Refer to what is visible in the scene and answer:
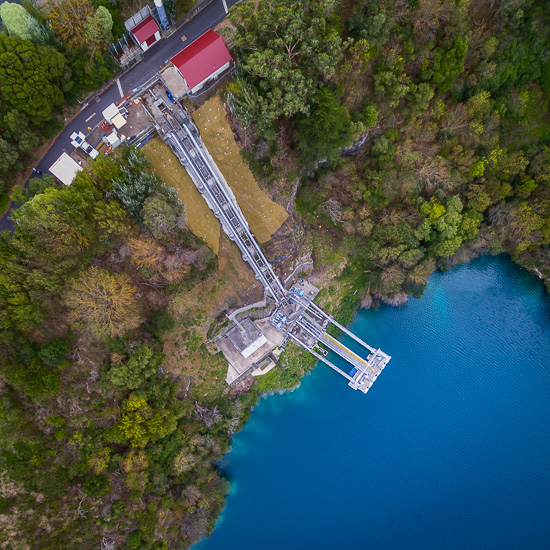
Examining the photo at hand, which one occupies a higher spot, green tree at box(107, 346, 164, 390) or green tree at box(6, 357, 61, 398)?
green tree at box(107, 346, 164, 390)

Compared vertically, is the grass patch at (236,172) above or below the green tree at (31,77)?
above

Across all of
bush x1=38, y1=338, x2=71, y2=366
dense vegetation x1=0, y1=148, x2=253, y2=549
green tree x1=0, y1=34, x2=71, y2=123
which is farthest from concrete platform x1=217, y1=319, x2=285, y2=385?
green tree x1=0, y1=34, x2=71, y2=123

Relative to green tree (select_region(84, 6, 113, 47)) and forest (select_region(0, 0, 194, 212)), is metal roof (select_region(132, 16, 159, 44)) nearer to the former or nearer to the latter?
forest (select_region(0, 0, 194, 212))

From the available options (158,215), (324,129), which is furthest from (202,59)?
(158,215)

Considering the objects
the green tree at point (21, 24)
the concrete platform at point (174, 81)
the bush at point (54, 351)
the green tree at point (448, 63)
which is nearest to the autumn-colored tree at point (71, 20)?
the green tree at point (21, 24)

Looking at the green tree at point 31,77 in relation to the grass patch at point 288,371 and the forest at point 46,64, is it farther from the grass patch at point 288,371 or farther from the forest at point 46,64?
the grass patch at point 288,371

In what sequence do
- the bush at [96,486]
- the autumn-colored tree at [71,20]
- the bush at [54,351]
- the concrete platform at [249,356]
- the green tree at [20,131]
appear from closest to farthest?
1. the green tree at [20,131]
2. the autumn-colored tree at [71,20]
3. the bush at [54,351]
4. the bush at [96,486]
5. the concrete platform at [249,356]

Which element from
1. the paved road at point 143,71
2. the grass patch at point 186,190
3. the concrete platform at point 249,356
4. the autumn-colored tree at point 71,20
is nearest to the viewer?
the autumn-colored tree at point 71,20
